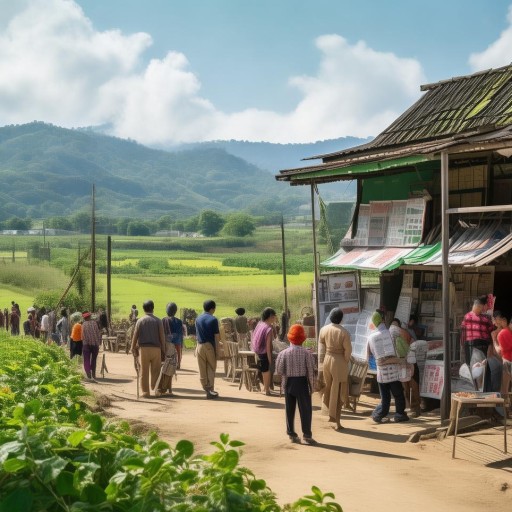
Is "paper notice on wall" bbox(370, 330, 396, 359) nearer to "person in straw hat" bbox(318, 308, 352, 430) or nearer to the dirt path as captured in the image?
"person in straw hat" bbox(318, 308, 352, 430)

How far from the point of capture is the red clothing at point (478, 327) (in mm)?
14664

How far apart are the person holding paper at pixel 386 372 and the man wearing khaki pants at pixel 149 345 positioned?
13.5 feet

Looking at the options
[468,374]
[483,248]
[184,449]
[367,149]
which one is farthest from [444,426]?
[184,449]

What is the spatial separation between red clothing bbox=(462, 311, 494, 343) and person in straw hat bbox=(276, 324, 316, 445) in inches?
121

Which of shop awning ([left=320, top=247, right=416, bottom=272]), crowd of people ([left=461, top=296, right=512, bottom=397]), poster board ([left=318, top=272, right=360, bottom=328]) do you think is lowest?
crowd of people ([left=461, top=296, right=512, bottom=397])

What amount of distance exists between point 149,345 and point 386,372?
455cm

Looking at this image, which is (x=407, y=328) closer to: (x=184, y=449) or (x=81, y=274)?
(x=184, y=449)

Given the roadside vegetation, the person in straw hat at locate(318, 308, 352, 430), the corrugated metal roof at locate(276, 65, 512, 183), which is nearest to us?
the roadside vegetation

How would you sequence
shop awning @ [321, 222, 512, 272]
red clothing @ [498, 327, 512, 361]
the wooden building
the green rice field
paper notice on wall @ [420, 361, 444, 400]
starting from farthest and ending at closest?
the green rice field, paper notice on wall @ [420, 361, 444, 400], the wooden building, shop awning @ [321, 222, 512, 272], red clothing @ [498, 327, 512, 361]

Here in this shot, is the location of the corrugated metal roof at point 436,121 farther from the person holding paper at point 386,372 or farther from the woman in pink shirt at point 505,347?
the woman in pink shirt at point 505,347

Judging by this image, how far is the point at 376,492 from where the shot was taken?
10.2 m

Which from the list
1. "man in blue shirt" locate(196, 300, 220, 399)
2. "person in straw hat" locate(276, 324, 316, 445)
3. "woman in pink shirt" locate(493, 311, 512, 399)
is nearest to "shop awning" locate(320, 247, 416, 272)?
"man in blue shirt" locate(196, 300, 220, 399)

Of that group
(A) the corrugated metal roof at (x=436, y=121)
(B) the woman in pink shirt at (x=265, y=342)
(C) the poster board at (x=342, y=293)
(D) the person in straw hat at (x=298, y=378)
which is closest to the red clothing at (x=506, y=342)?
(D) the person in straw hat at (x=298, y=378)

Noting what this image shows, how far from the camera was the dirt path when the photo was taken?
33.0ft
